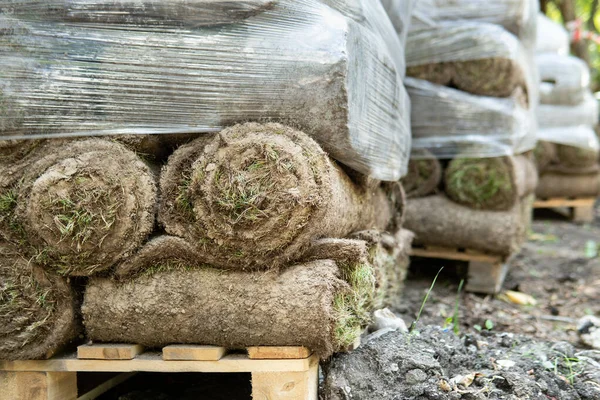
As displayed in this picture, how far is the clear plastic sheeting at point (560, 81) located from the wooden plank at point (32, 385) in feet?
19.5

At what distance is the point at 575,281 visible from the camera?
16.6ft

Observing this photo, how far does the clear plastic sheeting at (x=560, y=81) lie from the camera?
6648 millimetres

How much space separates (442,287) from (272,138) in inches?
118

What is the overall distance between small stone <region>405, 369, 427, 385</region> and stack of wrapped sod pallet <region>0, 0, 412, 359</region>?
277 mm

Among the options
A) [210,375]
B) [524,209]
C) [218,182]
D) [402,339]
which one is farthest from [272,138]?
[524,209]

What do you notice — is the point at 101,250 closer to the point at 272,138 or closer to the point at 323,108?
the point at 272,138

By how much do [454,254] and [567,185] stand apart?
12.4ft

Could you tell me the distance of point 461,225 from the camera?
4.29 m

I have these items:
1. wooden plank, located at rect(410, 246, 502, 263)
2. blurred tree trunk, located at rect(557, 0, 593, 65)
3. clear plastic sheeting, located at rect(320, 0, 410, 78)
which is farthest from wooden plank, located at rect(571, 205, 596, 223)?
clear plastic sheeting, located at rect(320, 0, 410, 78)

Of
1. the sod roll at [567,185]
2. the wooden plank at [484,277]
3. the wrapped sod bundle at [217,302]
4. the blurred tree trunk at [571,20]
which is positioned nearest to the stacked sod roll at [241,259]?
the wrapped sod bundle at [217,302]

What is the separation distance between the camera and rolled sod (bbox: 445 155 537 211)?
4.16 meters

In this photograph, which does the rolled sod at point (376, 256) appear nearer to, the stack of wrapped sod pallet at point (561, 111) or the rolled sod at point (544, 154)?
the stack of wrapped sod pallet at point (561, 111)

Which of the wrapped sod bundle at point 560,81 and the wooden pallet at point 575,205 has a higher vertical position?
the wrapped sod bundle at point 560,81

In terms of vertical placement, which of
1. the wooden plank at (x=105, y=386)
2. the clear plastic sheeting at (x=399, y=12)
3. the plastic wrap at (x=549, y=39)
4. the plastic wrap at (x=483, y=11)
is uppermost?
the clear plastic sheeting at (x=399, y=12)
